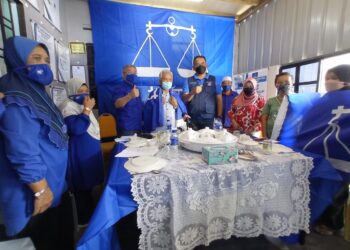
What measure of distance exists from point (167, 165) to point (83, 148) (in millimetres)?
709

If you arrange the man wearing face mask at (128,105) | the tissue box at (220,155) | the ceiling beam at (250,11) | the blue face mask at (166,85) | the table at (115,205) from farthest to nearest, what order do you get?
1. the ceiling beam at (250,11)
2. the man wearing face mask at (128,105)
3. the blue face mask at (166,85)
4. the tissue box at (220,155)
5. the table at (115,205)

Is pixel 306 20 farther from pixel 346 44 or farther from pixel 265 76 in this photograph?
pixel 265 76

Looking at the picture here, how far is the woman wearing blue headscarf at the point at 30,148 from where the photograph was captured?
73 centimetres

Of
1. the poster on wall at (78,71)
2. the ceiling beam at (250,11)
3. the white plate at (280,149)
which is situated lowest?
the white plate at (280,149)

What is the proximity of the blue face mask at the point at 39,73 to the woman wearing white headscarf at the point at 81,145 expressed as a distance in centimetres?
32

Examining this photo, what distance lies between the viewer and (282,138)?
1.55 meters

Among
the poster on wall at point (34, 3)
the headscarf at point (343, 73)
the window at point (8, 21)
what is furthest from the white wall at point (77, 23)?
the headscarf at point (343, 73)

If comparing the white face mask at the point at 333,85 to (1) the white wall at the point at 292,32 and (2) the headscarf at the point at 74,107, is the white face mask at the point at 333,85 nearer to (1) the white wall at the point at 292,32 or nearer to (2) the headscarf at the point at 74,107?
(1) the white wall at the point at 292,32

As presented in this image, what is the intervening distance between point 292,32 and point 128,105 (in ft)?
9.33

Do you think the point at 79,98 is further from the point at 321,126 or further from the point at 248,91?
the point at 321,126

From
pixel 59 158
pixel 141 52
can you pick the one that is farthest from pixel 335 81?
pixel 141 52

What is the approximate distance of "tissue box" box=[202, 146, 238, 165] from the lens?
0.95m

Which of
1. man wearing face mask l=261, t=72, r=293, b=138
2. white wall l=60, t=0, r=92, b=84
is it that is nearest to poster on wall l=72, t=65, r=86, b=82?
white wall l=60, t=0, r=92, b=84

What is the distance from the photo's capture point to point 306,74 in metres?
2.87
